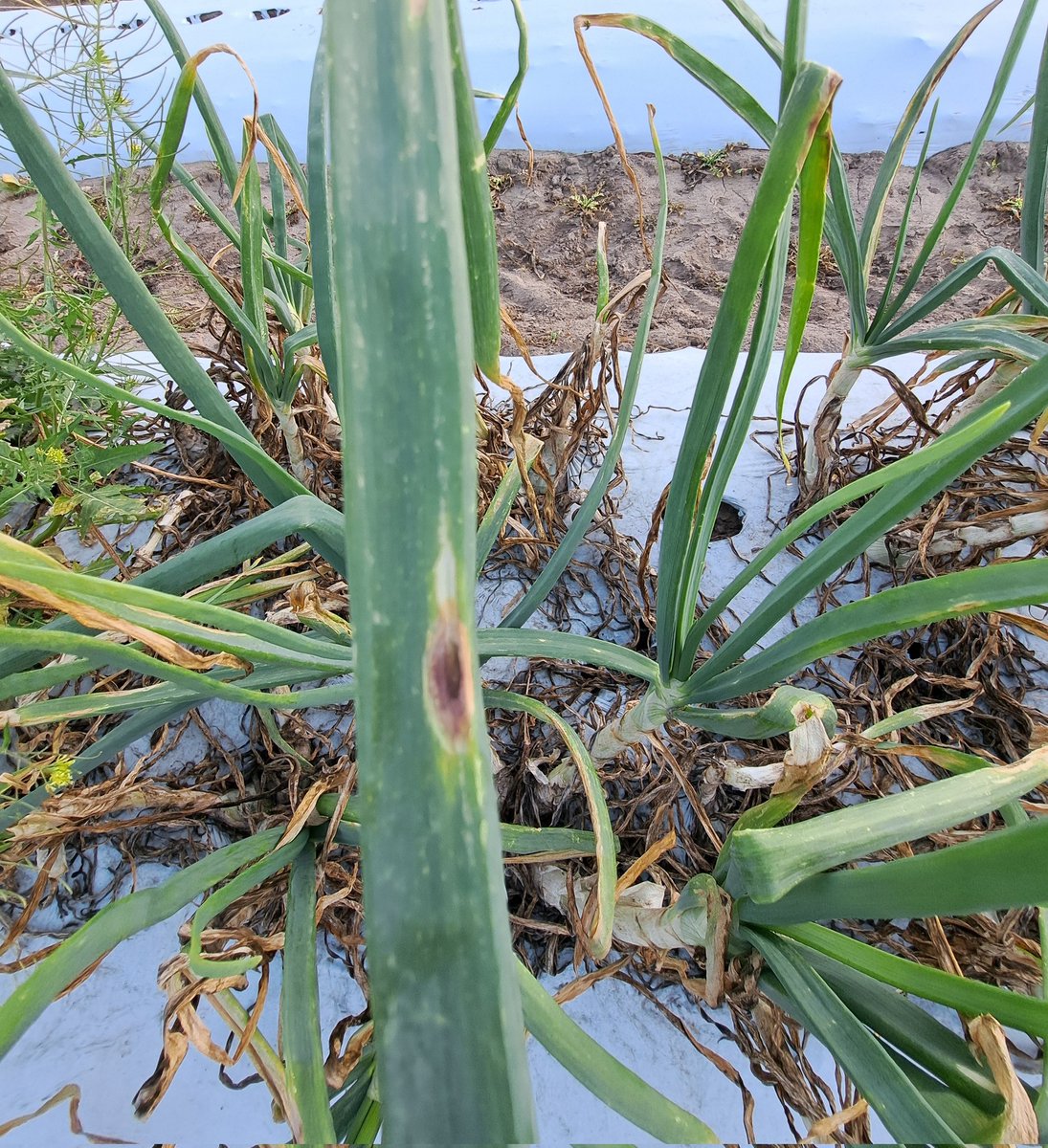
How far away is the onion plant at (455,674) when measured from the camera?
0.58 ft

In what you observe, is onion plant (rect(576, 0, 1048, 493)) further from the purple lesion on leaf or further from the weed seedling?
the weed seedling

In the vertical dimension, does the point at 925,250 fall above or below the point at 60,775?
above

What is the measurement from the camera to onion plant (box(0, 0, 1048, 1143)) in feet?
0.58

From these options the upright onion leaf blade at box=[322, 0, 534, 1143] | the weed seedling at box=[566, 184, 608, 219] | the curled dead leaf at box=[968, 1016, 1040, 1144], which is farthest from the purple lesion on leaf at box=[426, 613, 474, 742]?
the weed seedling at box=[566, 184, 608, 219]

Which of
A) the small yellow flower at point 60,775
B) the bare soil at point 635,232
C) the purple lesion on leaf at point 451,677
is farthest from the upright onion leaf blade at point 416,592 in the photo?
the bare soil at point 635,232

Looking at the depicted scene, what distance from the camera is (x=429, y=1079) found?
0.17 metres

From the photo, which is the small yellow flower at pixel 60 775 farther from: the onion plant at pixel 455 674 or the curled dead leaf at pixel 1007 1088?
the curled dead leaf at pixel 1007 1088

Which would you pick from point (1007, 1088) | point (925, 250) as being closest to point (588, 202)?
point (925, 250)

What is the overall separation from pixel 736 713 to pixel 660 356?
0.70 m

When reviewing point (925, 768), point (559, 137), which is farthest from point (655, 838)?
point (559, 137)

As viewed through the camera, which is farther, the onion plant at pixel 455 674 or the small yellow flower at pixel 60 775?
the small yellow flower at pixel 60 775

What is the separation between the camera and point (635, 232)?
1469 mm

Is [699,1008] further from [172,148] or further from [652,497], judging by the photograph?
[172,148]

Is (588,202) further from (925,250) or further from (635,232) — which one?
(925,250)
